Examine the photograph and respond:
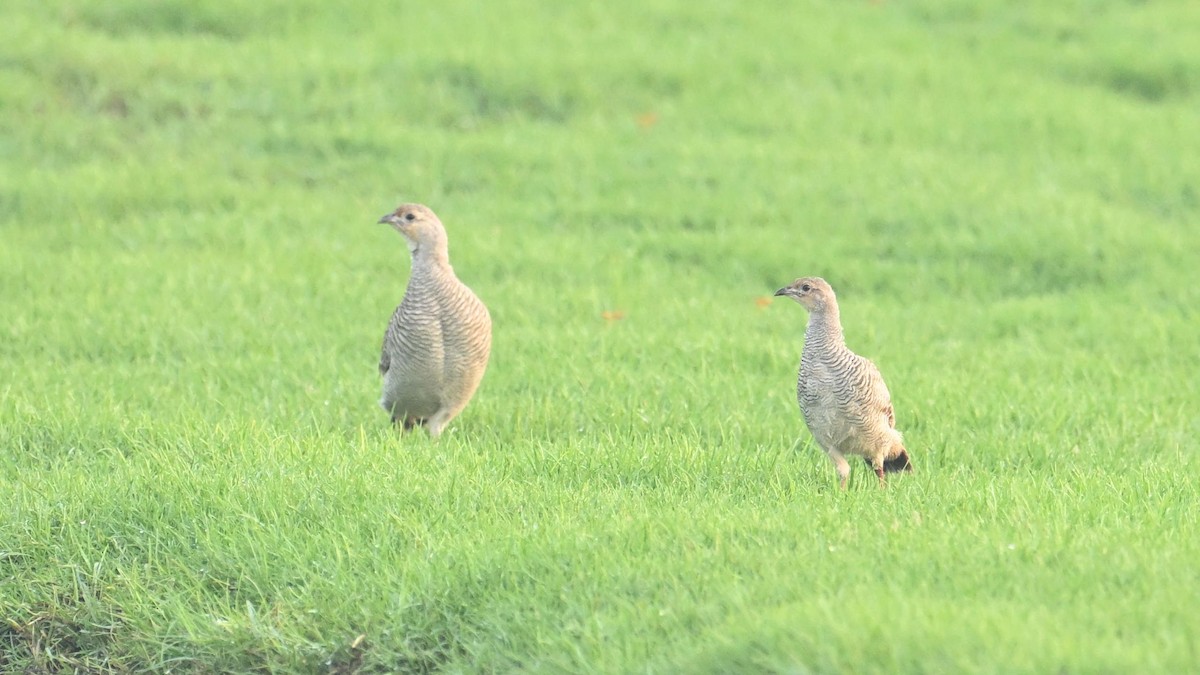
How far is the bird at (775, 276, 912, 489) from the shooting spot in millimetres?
6281

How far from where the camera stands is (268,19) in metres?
14.3

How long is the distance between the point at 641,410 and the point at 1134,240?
4.92m

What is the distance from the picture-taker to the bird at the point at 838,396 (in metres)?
6.28

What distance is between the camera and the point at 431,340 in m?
7.25

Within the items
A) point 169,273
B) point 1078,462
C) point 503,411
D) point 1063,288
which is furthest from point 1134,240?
point 169,273

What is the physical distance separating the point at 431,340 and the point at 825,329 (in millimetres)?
1913

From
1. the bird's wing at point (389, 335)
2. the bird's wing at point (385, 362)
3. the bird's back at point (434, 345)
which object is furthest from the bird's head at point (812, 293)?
the bird's wing at point (385, 362)

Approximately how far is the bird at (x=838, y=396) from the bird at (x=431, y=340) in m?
1.61

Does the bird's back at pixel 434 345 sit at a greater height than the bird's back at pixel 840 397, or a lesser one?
lesser

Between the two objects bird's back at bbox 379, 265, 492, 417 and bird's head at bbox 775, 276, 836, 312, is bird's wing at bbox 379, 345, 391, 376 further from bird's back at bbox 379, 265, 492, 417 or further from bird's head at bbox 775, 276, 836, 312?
bird's head at bbox 775, 276, 836, 312

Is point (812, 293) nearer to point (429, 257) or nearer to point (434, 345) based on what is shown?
point (434, 345)

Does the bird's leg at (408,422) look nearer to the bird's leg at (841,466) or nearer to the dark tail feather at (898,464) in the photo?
the bird's leg at (841,466)

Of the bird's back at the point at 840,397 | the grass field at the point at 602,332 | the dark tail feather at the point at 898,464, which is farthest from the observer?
the dark tail feather at the point at 898,464

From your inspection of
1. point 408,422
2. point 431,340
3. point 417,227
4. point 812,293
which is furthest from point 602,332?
point 812,293
